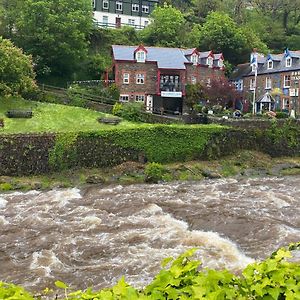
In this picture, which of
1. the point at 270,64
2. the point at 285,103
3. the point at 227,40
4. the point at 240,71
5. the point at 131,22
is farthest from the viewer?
the point at 131,22

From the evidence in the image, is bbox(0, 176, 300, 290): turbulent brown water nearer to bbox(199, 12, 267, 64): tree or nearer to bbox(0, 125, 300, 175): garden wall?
bbox(0, 125, 300, 175): garden wall

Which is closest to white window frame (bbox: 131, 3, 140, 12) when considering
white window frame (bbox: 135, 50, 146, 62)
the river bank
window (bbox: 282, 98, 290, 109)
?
white window frame (bbox: 135, 50, 146, 62)

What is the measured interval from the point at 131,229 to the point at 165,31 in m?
52.6

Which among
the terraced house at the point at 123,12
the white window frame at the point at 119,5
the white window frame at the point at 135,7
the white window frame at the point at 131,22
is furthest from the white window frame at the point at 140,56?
the white window frame at the point at 135,7

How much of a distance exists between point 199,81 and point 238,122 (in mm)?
18403

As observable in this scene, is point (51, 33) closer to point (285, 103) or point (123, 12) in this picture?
point (123, 12)

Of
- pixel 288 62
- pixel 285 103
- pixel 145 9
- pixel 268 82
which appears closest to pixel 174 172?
pixel 285 103

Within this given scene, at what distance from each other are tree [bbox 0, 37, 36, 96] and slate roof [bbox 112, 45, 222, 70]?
44.8ft

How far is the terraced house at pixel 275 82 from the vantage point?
52.1 meters

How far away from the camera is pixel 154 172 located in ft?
101

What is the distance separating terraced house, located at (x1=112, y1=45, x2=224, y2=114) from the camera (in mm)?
51625

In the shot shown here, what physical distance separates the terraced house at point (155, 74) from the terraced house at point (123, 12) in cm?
2239

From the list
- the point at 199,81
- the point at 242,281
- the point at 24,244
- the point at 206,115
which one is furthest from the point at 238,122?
the point at 242,281

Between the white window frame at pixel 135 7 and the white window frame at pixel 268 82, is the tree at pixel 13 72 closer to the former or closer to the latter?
the white window frame at pixel 268 82
